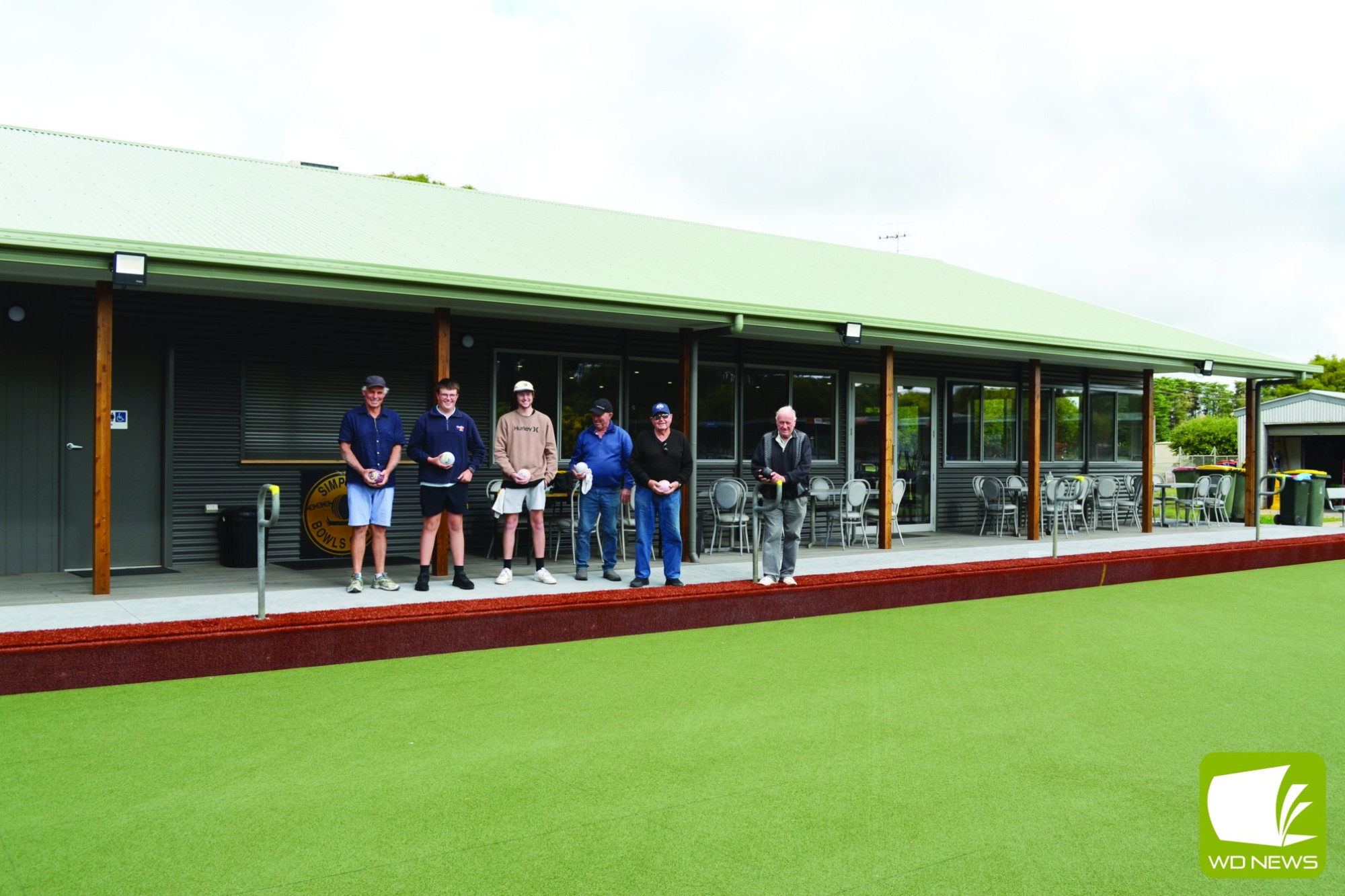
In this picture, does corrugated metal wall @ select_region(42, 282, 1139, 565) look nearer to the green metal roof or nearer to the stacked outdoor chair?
the green metal roof

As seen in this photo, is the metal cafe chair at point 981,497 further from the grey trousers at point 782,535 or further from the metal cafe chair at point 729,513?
the grey trousers at point 782,535

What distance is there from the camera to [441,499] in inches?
309

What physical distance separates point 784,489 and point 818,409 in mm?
5237

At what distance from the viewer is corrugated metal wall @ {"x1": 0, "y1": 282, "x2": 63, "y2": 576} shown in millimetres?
8891

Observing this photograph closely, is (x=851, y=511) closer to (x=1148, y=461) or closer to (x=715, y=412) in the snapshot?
(x=715, y=412)

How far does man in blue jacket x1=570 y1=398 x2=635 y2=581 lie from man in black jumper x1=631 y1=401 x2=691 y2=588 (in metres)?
0.14

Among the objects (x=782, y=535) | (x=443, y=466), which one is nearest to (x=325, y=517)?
(x=443, y=466)

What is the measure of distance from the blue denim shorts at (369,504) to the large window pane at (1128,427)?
1291 cm

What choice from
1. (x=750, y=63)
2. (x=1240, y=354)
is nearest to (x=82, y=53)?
(x=750, y=63)

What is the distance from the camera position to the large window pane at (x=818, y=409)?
13.4m

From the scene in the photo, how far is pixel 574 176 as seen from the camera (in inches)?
1849

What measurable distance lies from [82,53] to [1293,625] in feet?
81.6

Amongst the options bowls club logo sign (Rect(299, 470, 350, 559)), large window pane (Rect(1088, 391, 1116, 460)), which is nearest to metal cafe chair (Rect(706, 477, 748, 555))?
bowls club logo sign (Rect(299, 470, 350, 559))

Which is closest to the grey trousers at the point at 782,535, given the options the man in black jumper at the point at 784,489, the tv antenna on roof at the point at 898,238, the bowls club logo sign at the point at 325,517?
the man in black jumper at the point at 784,489
